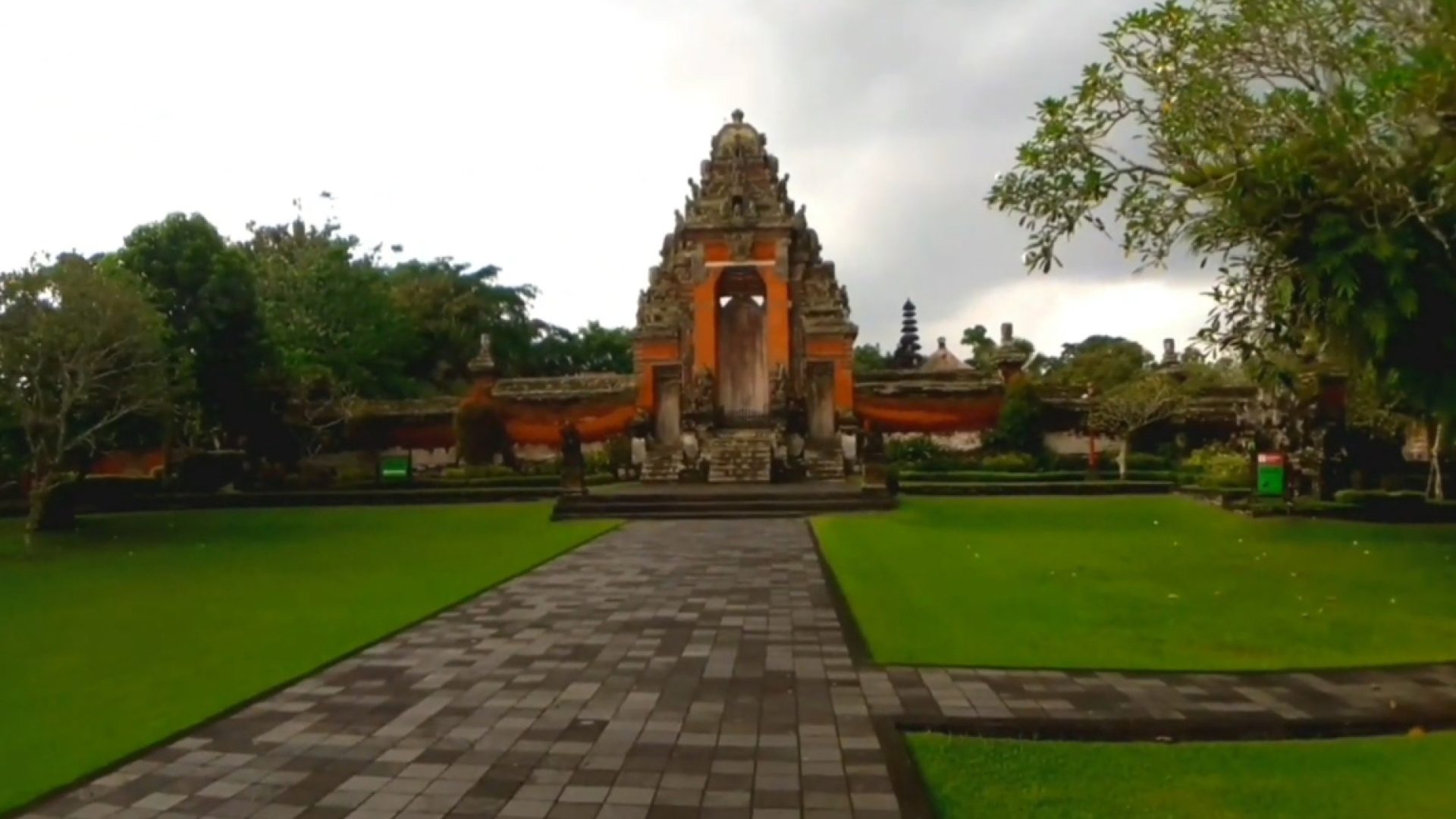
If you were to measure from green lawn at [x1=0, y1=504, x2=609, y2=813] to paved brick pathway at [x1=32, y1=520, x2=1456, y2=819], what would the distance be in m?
0.41

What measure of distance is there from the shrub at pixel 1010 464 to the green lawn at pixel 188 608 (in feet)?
44.0

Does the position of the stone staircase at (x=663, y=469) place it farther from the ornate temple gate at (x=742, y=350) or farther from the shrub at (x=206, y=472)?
the shrub at (x=206, y=472)

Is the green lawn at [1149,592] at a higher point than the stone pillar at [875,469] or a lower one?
lower

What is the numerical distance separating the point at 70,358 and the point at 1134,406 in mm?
22968

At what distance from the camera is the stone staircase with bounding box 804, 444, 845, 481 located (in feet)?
89.9

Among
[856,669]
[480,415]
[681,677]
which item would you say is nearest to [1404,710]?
[856,669]

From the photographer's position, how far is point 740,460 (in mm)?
26672

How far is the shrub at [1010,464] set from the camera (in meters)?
29.7

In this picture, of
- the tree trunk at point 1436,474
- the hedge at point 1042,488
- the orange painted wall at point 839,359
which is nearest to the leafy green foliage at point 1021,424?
the orange painted wall at point 839,359

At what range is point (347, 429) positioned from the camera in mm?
33750

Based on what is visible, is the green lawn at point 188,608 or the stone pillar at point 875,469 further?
the stone pillar at point 875,469

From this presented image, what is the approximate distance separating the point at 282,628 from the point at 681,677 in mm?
3845

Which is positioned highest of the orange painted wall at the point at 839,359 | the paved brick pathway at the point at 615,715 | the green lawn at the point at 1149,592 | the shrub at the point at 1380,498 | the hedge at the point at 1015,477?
the orange painted wall at the point at 839,359

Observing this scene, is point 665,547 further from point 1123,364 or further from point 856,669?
point 1123,364
